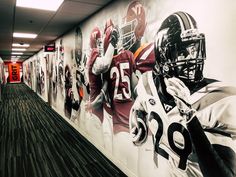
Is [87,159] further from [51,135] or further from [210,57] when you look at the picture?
[210,57]

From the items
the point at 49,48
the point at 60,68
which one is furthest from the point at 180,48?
the point at 49,48

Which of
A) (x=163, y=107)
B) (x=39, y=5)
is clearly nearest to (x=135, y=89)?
(x=163, y=107)

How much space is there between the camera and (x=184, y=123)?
1.95 metres

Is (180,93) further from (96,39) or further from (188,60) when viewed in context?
(96,39)

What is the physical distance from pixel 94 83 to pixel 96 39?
0.90 metres

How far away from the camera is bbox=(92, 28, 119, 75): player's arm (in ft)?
10.8

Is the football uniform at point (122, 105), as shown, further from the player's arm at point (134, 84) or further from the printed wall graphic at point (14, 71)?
the printed wall graphic at point (14, 71)

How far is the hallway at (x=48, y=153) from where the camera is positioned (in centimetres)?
323

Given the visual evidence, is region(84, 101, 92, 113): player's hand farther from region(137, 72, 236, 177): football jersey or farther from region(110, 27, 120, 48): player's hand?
region(137, 72, 236, 177): football jersey

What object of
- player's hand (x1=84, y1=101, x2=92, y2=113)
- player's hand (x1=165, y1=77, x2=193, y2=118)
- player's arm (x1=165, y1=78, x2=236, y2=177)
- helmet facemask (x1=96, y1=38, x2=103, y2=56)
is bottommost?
player's hand (x1=84, y1=101, x2=92, y2=113)

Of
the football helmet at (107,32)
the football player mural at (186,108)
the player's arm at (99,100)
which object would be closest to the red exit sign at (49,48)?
the player's arm at (99,100)

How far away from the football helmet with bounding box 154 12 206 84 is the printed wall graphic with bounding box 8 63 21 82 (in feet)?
83.7

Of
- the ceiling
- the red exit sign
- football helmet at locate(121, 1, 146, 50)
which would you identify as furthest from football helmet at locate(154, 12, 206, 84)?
the red exit sign

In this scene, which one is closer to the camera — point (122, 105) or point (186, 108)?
point (186, 108)
